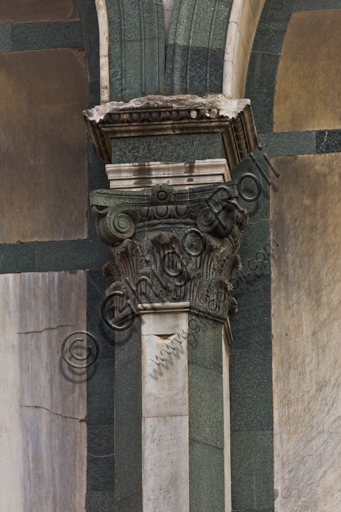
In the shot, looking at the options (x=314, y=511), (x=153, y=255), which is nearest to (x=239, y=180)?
(x=153, y=255)

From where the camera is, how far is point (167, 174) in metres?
7.08

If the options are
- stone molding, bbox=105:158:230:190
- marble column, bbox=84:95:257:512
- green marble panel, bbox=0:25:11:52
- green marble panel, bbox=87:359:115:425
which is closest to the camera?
marble column, bbox=84:95:257:512

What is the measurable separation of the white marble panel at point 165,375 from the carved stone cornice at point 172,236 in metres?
0.28

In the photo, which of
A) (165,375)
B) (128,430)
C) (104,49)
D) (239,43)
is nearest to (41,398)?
(128,430)

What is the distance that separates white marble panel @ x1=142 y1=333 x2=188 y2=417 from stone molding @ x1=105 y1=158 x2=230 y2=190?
985 millimetres

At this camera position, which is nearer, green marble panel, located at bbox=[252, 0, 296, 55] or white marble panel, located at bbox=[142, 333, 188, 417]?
white marble panel, located at bbox=[142, 333, 188, 417]

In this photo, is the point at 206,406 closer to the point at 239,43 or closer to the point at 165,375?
the point at 165,375

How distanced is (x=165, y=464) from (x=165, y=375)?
0.51m

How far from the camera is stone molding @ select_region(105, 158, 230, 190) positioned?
7.06 m

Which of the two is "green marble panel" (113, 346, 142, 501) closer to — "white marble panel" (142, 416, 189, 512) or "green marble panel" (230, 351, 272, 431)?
"white marble panel" (142, 416, 189, 512)

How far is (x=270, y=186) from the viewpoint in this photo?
788cm

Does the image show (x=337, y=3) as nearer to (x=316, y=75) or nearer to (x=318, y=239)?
(x=316, y=75)

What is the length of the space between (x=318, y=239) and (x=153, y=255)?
1.43 metres

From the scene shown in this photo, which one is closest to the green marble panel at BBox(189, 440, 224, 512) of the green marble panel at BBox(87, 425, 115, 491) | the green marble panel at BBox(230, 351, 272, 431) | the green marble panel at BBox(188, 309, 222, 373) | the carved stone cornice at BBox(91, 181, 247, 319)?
the green marble panel at BBox(188, 309, 222, 373)
